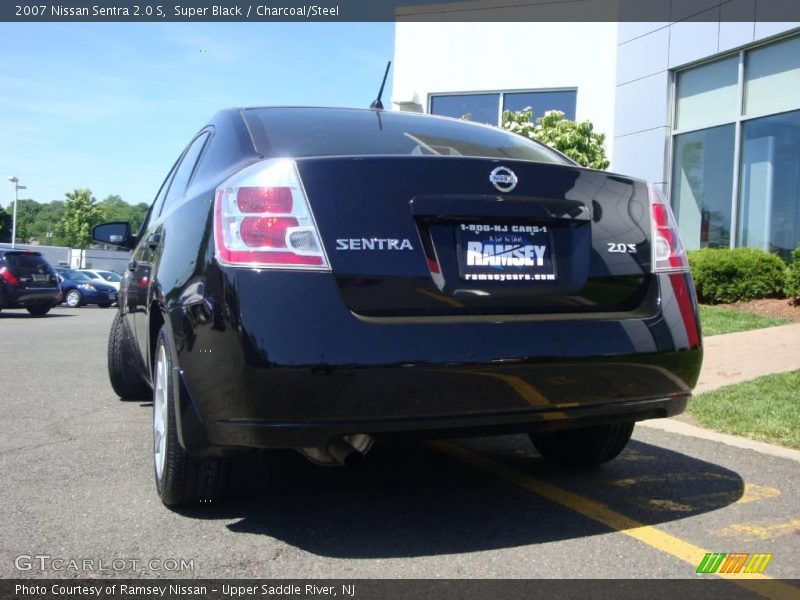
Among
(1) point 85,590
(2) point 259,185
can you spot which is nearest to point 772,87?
(2) point 259,185

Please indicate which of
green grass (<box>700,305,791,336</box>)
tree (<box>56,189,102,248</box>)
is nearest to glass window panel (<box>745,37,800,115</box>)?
green grass (<box>700,305,791,336</box>)

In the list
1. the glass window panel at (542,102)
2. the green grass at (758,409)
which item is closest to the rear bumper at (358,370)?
the green grass at (758,409)

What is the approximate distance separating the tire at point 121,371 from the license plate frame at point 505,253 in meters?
3.33

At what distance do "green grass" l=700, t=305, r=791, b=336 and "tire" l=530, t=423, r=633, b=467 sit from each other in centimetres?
582

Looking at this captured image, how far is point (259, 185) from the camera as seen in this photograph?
2754 millimetres

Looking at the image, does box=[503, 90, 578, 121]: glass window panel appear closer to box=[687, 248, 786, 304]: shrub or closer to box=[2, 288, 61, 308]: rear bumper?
box=[687, 248, 786, 304]: shrub

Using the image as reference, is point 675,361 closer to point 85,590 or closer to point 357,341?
point 357,341

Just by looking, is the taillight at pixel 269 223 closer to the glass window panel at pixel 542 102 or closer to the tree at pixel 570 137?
the tree at pixel 570 137

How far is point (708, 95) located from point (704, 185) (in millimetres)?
1591

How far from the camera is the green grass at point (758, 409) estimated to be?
482 cm

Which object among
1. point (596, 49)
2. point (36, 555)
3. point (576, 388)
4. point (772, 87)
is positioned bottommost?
point (36, 555)

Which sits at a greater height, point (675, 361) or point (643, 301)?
point (643, 301)

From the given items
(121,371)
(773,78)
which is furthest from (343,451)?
(773,78)

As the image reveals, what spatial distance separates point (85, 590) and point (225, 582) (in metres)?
0.42
